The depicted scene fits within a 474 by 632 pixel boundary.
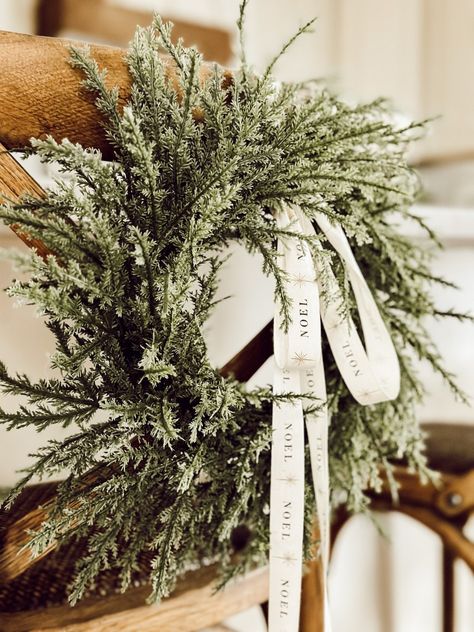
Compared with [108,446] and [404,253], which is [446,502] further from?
[108,446]

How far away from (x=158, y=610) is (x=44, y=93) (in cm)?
48

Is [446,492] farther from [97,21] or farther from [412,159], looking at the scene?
[412,159]

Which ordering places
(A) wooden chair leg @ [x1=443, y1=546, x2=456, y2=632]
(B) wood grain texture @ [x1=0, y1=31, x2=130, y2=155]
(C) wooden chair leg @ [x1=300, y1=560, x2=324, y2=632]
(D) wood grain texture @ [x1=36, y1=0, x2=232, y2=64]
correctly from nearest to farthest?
1. (B) wood grain texture @ [x1=0, y1=31, x2=130, y2=155]
2. (C) wooden chair leg @ [x1=300, y1=560, x2=324, y2=632]
3. (A) wooden chair leg @ [x1=443, y1=546, x2=456, y2=632]
4. (D) wood grain texture @ [x1=36, y1=0, x2=232, y2=64]

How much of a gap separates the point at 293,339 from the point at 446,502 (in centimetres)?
60

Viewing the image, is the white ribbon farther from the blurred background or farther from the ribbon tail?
the blurred background

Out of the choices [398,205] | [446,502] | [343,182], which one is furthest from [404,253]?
[446,502]

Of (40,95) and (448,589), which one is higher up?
(40,95)

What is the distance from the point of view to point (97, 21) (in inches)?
69.2

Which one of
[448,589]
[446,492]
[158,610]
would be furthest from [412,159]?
[158,610]

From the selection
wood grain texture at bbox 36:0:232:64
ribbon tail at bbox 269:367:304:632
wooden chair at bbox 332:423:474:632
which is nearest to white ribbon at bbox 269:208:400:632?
ribbon tail at bbox 269:367:304:632

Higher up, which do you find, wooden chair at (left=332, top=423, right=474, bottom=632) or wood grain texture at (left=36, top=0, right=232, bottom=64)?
wood grain texture at (left=36, top=0, right=232, bottom=64)

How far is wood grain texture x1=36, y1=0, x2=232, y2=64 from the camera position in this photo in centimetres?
171

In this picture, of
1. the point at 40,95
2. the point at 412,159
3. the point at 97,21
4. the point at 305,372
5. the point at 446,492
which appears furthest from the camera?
the point at 412,159

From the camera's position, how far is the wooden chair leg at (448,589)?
1.37 metres
